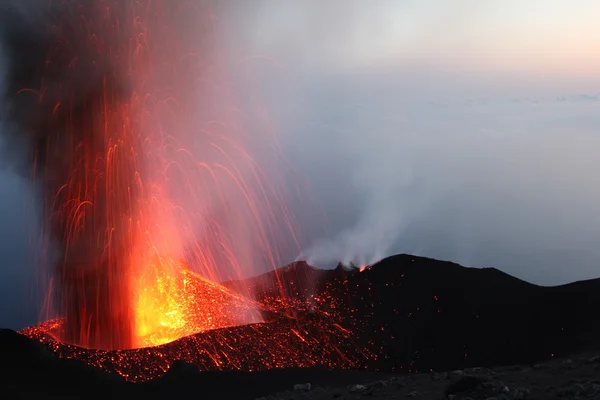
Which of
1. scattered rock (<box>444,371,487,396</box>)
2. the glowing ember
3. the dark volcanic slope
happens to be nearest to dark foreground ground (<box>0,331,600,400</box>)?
scattered rock (<box>444,371,487,396</box>)

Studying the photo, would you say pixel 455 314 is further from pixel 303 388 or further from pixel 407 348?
pixel 303 388

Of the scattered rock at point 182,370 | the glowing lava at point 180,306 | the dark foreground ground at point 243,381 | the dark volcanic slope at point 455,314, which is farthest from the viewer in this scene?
the glowing lava at point 180,306

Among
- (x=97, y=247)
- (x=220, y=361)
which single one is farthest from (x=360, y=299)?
(x=97, y=247)

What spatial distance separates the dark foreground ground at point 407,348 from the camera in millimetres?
12602

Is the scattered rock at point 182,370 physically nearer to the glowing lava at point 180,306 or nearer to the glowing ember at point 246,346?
the glowing ember at point 246,346

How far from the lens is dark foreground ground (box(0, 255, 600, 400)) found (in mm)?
12602

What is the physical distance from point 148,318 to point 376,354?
12798 millimetres

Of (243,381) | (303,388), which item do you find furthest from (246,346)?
(303,388)

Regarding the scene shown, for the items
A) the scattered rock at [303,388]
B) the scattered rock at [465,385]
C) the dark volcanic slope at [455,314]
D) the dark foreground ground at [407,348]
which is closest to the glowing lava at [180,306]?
the dark foreground ground at [407,348]

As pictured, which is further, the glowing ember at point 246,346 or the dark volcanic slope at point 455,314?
the dark volcanic slope at point 455,314

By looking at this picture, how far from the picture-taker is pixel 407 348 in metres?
24.6

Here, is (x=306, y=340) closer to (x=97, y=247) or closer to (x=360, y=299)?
(x=360, y=299)

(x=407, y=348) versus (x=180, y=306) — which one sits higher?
(x=180, y=306)

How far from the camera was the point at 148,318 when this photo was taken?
28984 mm
